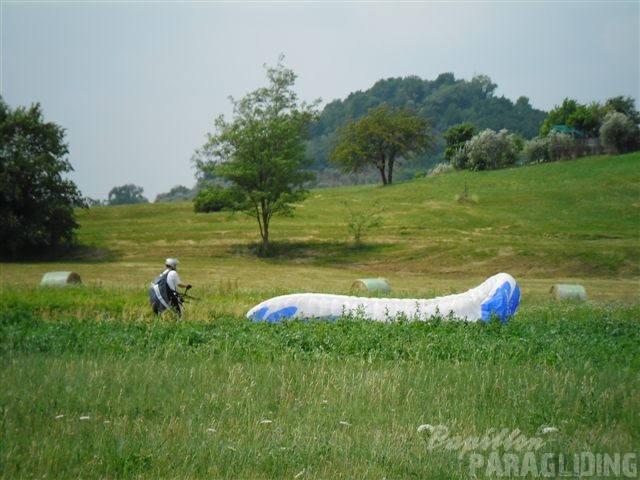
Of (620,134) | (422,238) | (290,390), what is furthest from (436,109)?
(290,390)

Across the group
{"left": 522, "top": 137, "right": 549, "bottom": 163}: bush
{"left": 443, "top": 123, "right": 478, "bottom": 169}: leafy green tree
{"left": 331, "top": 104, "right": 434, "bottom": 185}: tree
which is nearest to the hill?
{"left": 522, "top": 137, "right": 549, "bottom": 163}: bush

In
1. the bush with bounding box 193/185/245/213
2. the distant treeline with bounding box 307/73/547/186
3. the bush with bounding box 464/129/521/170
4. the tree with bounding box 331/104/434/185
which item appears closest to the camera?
the bush with bounding box 193/185/245/213

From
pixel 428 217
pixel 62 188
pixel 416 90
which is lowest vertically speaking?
pixel 428 217

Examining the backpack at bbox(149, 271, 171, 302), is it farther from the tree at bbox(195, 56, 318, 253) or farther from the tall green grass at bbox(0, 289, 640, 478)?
the tree at bbox(195, 56, 318, 253)

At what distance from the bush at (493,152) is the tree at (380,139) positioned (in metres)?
5.23

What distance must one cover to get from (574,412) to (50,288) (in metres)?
21.4

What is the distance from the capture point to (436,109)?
16988cm

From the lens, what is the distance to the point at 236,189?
5028 centimetres

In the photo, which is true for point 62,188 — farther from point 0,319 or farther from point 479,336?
point 479,336

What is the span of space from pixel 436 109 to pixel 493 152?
299 ft

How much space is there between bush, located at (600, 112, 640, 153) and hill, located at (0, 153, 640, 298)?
259 cm

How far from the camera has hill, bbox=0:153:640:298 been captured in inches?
1422

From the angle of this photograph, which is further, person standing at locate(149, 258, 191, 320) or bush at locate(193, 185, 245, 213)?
bush at locate(193, 185, 245, 213)

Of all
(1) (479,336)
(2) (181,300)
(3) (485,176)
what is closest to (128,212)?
(3) (485,176)
